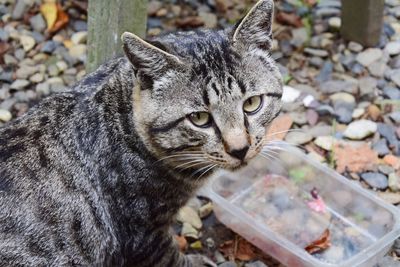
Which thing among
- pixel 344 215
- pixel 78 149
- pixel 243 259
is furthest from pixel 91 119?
pixel 344 215

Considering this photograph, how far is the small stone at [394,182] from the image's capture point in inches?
138

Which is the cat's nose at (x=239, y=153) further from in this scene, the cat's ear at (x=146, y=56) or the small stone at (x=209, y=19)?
the small stone at (x=209, y=19)

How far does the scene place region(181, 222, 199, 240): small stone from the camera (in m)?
3.36

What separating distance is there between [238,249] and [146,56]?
4.00ft

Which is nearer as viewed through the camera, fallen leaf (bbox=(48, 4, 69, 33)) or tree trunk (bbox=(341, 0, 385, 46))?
tree trunk (bbox=(341, 0, 385, 46))

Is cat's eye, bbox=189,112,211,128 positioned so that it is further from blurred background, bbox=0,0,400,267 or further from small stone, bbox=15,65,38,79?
small stone, bbox=15,65,38,79

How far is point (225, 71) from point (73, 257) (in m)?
0.87

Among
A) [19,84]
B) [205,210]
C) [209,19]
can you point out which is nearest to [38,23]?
[19,84]

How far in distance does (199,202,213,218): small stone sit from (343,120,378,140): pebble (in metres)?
0.81

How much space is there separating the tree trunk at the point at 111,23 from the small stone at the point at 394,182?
4.48 feet

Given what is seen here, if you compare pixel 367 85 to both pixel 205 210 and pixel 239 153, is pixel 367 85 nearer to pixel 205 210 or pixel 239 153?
pixel 205 210

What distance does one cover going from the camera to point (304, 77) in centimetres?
409

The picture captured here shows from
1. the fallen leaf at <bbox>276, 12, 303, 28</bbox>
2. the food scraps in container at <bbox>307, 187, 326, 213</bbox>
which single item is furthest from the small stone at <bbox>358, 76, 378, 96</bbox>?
the food scraps in container at <bbox>307, 187, 326, 213</bbox>

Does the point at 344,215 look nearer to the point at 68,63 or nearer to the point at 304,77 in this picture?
the point at 304,77
